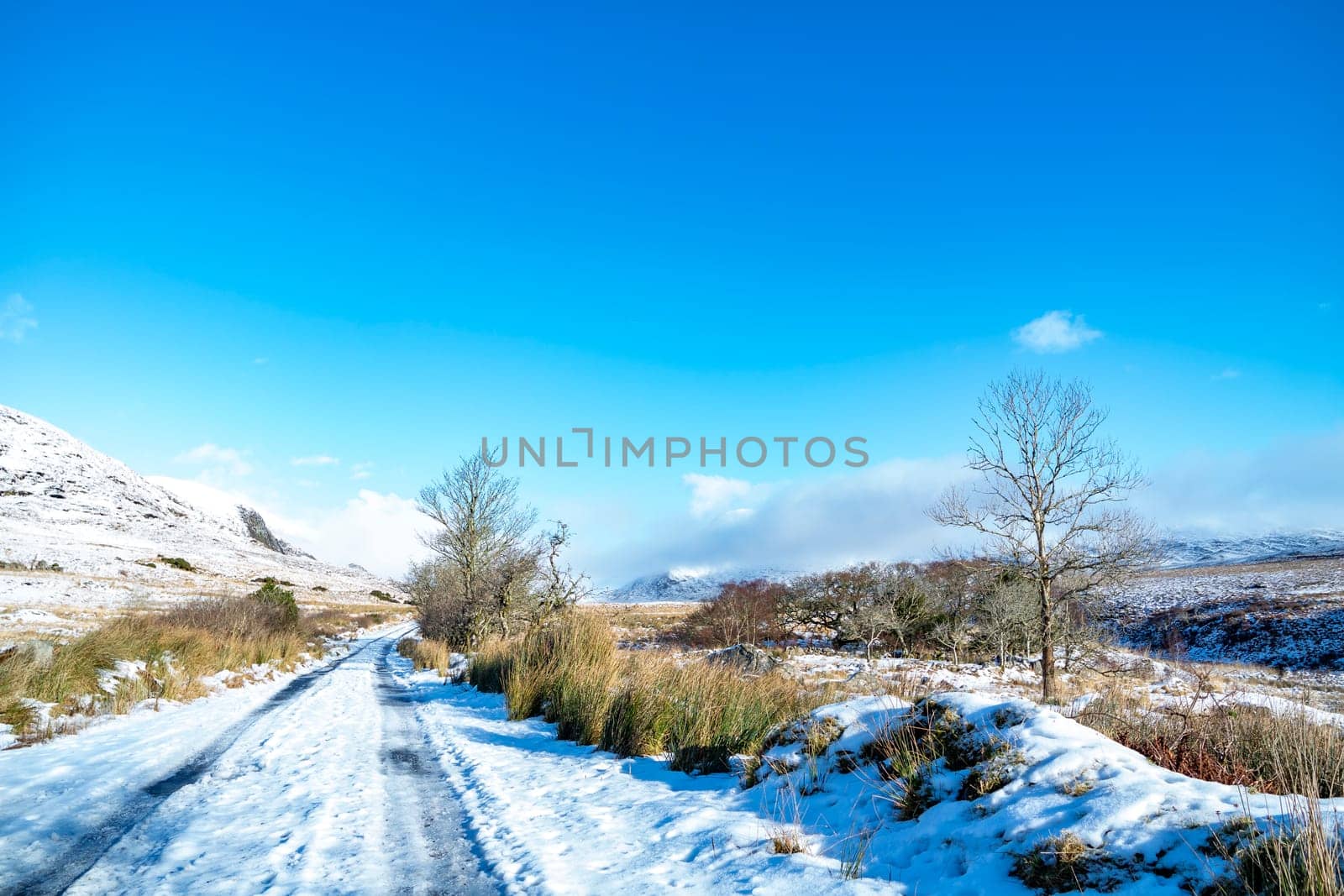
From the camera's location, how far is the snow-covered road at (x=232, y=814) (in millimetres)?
4258

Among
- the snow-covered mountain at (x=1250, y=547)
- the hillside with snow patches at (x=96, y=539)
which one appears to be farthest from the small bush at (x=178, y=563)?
the snow-covered mountain at (x=1250, y=547)

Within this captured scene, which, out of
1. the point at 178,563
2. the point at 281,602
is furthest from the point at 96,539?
the point at 281,602

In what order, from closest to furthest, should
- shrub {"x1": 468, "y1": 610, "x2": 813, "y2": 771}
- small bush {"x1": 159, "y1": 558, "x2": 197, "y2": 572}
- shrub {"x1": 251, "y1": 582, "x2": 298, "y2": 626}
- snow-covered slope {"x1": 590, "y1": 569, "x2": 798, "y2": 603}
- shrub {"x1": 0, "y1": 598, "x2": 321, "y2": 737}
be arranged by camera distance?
1. shrub {"x1": 468, "y1": 610, "x2": 813, "y2": 771}
2. shrub {"x1": 0, "y1": 598, "x2": 321, "y2": 737}
3. shrub {"x1": 251, "y1": 582, "x2": 298, "y2": 626}
4. small bush {"x1": 159, "y1": 558, "x2": 197, "y2": 572}
5. snow-covered slope {"x1": 590, "y1": 569, "x2": 798, "y2": 603}

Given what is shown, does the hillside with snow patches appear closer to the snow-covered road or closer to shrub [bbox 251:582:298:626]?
shrub [bbox 251:582:298:626]

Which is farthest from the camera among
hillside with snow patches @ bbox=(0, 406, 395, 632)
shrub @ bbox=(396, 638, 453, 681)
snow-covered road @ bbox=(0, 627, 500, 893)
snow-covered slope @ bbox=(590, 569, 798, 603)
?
snow-covered slope @ bbox=(590, 569, 798, 603)

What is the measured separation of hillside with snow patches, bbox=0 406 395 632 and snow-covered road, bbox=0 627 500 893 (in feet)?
53.7

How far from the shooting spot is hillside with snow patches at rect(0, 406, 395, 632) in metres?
37.3

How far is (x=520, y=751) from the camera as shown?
8.44 meters

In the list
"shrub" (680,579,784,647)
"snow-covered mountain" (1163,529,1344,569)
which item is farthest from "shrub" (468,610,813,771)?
"snow-covered mountain" (1163,529,1344,569)

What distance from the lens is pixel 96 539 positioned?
2972 inches

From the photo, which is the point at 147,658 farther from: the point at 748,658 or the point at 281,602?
the point at 281,602

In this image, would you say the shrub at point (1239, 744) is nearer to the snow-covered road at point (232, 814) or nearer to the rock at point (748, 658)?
the snow-covered road at point (232, 814)

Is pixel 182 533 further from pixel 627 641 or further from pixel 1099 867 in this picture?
pixel 1099 867

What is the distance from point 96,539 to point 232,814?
95.8 meters
